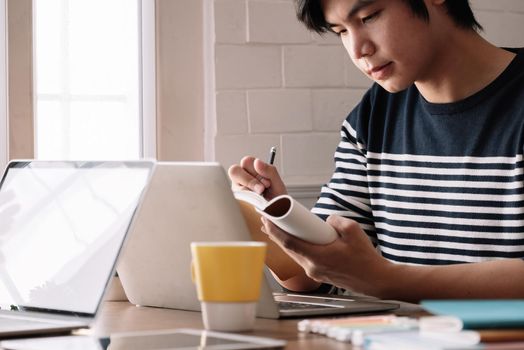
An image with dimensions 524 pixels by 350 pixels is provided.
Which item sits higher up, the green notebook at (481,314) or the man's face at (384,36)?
the man's face at (384,36)

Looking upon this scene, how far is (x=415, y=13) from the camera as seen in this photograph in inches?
59.9

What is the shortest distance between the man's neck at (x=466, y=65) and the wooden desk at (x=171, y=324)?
69cm

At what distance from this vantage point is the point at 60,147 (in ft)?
7.25

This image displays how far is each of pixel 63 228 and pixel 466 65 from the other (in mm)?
821

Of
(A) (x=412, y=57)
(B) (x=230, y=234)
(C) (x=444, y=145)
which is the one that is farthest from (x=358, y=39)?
(B) (x=230, y=234)

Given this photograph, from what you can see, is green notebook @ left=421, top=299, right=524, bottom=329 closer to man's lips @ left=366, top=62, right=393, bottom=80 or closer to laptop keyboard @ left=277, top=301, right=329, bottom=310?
laptop keyboard @ left=277, top=301, right=329, bottom=310

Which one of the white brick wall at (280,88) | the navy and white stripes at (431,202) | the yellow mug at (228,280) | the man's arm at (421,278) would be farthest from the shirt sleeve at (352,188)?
the yellow mug at (228,280)

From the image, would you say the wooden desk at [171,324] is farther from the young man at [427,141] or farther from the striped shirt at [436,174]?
the striped shirt at [436,174]

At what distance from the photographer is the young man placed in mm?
1504

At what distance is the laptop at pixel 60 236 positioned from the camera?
984 mm

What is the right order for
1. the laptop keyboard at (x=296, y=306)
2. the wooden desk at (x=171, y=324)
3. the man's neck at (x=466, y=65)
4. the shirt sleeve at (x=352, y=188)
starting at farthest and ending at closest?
the shirt sleeve at (x=352, y=188) < the man's neck at (x=466, y=65) < the laptop keyboard at (x=296, y=306) < the wooden desk at (x=171, y=324)

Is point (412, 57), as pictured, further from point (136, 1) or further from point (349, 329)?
point (136, 1)

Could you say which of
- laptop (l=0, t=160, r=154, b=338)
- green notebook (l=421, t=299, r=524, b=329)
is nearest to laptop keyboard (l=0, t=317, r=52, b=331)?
laptop (l=0, t=160, r=154, b=338)

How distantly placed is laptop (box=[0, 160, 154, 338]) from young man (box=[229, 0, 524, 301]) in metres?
0.41
